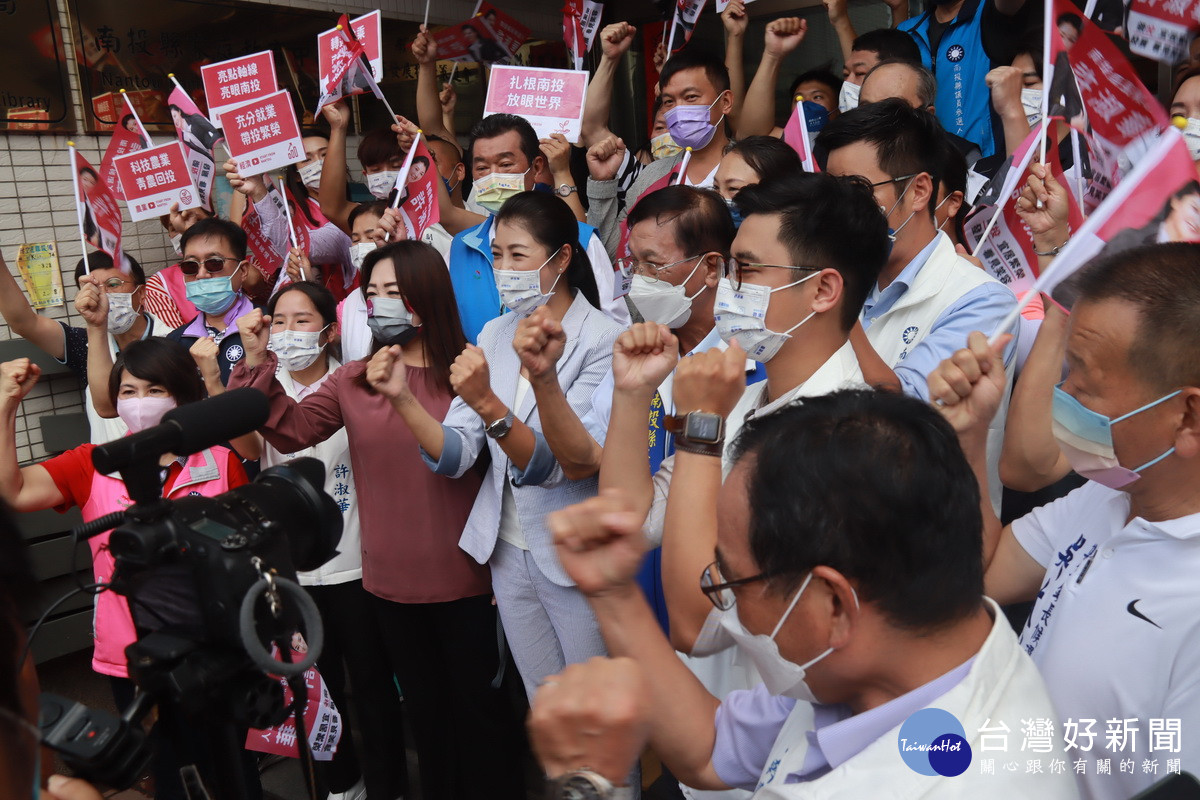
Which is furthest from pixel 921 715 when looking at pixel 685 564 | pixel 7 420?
pixel 7 420

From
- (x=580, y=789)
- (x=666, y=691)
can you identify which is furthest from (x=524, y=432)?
(x=580, y=789)

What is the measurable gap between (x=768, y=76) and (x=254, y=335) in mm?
2966

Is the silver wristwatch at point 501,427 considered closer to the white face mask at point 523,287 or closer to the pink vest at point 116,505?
the white face mask at point 523,287

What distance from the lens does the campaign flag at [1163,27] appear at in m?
2.81

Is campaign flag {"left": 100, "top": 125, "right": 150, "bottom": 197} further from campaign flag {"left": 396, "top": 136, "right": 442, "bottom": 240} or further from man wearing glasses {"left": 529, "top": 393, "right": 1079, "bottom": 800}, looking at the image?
man wearing glasses {"left": 529, "top": 393, "right": 1079, "bottom": 800}

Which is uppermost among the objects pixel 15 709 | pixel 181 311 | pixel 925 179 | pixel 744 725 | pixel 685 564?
pixel 925 179

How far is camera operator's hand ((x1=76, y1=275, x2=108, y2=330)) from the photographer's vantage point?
14.3 ft

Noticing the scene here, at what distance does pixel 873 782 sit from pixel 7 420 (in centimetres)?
322

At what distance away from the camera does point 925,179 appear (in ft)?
9.72

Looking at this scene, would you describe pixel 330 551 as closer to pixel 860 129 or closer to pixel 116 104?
pixel 860 129

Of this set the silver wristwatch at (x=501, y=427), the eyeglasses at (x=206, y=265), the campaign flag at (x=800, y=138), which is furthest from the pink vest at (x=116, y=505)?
the campaign flag at (x=800, y=138)

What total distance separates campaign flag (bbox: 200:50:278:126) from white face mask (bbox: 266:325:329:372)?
87.1 inches

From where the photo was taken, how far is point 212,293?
4.59 m

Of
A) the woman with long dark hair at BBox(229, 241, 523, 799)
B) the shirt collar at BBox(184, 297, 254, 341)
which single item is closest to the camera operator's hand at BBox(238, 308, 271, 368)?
the woman with long dark hair at BBox(229, 241, 523, 799)
